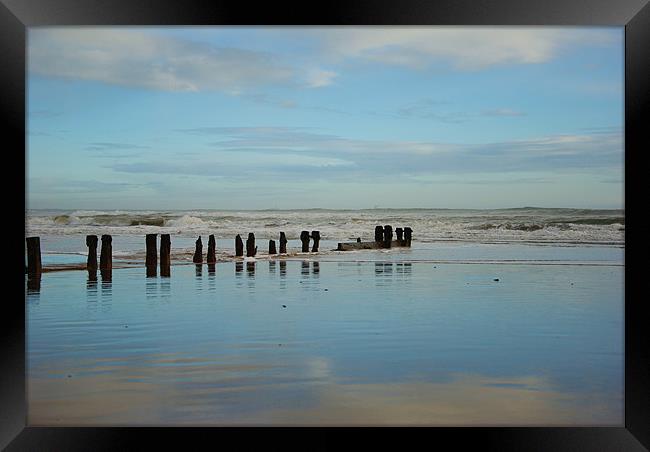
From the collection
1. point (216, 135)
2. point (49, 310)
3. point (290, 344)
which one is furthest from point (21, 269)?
point (216, 135)

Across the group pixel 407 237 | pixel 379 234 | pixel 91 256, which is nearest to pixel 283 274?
pixel 91 256

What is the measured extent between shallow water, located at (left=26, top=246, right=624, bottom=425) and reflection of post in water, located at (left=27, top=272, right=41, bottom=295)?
0.06m

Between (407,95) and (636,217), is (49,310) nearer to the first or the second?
(636,217)

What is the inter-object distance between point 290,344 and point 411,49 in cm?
1397

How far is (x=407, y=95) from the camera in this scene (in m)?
18.9

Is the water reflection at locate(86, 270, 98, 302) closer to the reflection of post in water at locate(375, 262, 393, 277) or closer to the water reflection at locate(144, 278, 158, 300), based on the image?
the water reflection at locate(144, 278, 158, 300)

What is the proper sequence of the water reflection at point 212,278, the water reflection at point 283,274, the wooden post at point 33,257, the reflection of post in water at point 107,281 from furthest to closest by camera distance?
the wooden post at point 33,257
the water reflection at point 283,274
the water reflection at point 212,278
the reflection of post in water at point 107,281

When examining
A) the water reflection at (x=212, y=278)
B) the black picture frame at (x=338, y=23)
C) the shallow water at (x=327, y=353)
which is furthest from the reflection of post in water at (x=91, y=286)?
the black picture frame at (x=338, y=23)

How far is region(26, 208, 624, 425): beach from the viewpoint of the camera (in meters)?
3.62

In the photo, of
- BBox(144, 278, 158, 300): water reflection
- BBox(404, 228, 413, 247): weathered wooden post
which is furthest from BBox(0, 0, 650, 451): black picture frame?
BBox(404, 228, 413, 247): weathered wooden post

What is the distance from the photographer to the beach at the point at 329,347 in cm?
362

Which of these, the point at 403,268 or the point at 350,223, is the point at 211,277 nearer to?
the point at 403,268

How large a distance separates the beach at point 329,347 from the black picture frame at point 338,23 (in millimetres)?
313

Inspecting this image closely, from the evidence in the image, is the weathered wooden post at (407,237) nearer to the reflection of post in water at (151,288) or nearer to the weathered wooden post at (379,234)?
the weathered wooden post at (379,234)
